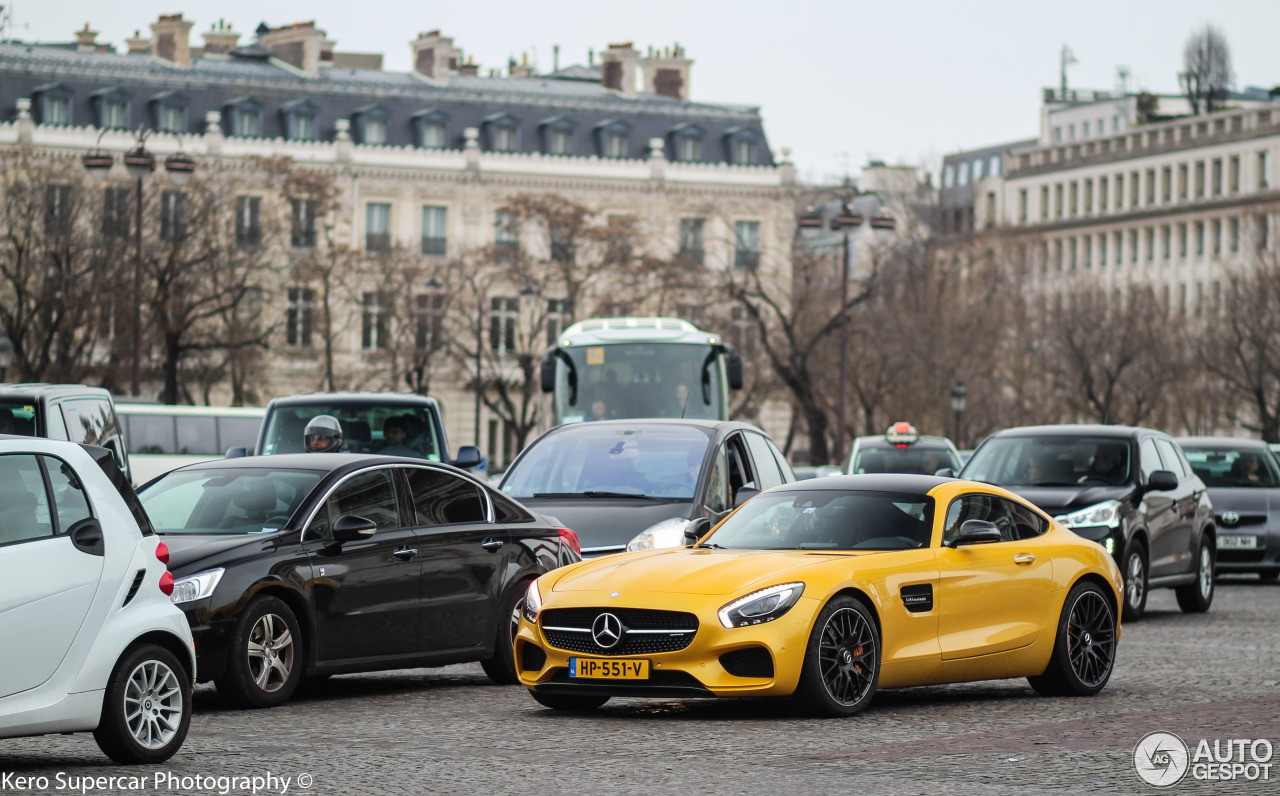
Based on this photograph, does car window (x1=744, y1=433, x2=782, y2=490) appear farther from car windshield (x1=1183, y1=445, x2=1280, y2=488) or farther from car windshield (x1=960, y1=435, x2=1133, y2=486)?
car windshield (x1=1183, y1=445, x2=1280, y2=488)

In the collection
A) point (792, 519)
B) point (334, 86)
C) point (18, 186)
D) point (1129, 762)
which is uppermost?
point (334, 86)

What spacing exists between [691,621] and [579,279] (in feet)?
214

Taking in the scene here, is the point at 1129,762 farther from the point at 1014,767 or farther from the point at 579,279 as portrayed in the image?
the point at 579,279

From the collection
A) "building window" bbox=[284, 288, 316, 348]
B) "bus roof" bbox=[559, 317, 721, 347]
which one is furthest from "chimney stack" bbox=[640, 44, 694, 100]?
"bus roof" bbox=[559, 317, 721, 347]

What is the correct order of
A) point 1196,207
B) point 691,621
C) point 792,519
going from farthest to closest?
1. point 1196,207
2. point 792,519
3. point 691,621

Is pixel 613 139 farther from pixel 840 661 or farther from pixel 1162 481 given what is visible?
pixel 840 661

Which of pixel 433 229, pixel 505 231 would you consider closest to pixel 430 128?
pixel 433 229

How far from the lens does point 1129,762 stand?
34.2 feet

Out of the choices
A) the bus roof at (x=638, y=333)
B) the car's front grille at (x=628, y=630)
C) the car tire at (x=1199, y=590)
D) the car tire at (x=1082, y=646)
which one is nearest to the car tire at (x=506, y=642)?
the car's front grille at (x=628, y=630)

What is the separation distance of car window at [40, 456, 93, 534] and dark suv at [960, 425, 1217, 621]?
12.4 meters

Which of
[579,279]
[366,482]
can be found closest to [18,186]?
[579,279]

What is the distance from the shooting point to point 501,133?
95.1 m

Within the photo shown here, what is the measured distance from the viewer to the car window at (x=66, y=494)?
9844 millimetres

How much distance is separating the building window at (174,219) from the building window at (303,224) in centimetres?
931
